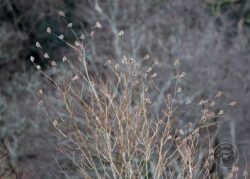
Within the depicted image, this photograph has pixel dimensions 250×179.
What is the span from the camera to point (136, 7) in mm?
26719

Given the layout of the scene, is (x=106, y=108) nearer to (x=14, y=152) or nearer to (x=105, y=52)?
(x=14, y=152)

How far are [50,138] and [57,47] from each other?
6634 mm

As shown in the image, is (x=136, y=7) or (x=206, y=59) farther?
(x=136, y=7)

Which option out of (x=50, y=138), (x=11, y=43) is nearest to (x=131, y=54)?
(x=50, y=138)

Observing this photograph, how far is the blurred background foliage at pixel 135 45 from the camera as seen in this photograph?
21844mm

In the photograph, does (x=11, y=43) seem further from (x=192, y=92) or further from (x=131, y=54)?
(x=192, y=92)

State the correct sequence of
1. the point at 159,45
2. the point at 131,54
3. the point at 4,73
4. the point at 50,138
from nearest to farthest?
the point at 50,138 < the point at 131,54 < the point at 159,45 < the point at 4,73

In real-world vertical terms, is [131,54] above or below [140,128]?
above

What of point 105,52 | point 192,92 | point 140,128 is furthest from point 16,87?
point 140,128

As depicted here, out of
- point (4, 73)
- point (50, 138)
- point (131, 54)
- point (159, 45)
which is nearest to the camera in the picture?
point (50, 138)

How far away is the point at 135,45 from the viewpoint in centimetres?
2323

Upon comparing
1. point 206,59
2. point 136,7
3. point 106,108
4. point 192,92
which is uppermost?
point 136,7

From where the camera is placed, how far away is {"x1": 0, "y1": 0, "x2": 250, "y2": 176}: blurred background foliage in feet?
71.7

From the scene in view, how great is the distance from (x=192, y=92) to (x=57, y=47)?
649cm
